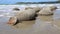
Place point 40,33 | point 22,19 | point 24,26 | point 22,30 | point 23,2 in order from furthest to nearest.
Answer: point 23,2 < point 22,19 < point 24,26 < point 22,30 < point 40,33

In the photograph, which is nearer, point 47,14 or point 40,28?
point 40,28

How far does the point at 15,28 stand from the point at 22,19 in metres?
0.54

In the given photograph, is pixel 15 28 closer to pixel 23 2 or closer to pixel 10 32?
pixel 10 32

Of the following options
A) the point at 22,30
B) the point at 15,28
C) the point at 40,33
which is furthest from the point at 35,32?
the point at 15,28

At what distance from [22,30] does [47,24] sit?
0.55 metres

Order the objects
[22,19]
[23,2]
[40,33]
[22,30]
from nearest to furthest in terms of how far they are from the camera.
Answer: [40,33]
[22,30]
[22,19]
[23,2]

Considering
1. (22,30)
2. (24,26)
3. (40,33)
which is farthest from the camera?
(24,26)

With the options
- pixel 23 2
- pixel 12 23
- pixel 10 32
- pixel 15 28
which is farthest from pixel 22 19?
pixel 23 2

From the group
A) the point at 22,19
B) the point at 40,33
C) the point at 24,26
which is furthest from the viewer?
the point at 22,19

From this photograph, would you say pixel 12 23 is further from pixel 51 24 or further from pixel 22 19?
pixel 51 24

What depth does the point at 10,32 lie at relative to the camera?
2572 millimetres

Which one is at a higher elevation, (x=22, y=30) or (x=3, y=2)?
(x=3, y=2)

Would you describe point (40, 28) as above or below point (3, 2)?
below

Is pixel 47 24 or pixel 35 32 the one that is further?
pixel 47 24
